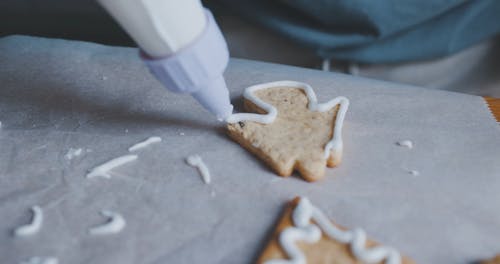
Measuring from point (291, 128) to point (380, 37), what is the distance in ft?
0.88

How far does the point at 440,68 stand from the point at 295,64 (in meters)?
0.26

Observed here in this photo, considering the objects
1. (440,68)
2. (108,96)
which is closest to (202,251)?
(108,96)

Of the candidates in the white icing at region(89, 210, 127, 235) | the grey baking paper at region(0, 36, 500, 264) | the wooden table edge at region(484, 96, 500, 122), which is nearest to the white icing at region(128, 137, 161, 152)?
the grey baking paper at region(0, 36, 500, 264)

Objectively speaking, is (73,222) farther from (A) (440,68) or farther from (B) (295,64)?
(A) (440,68)

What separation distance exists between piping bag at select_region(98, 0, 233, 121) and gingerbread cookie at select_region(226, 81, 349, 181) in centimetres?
9

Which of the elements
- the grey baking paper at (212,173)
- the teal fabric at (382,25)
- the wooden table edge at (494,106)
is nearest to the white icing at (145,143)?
the grey baking paper at (212,173)

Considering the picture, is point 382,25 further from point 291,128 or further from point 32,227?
point 32,227

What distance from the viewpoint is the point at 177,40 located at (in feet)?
1.84

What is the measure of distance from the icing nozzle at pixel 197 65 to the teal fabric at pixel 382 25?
29 centimetres

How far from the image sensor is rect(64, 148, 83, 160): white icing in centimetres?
69

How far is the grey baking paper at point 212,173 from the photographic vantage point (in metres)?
0.57

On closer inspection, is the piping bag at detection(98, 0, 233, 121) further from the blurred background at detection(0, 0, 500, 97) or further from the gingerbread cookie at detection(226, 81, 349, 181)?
the blurred background at detection(0, 0, 500, 97)

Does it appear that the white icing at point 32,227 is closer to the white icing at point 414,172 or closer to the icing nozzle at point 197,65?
the icing nozzle at point 197,65

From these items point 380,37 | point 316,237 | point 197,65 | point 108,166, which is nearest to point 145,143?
point 108,166
